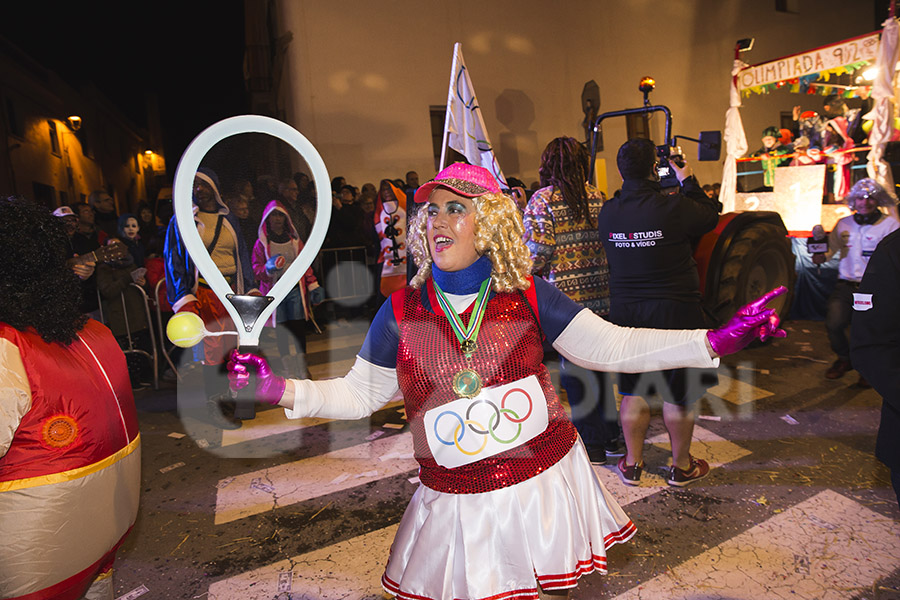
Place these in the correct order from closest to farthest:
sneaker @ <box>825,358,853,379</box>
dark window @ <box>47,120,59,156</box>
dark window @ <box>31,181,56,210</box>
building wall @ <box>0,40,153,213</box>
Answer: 1. sneaker @ <box>825,358,853,379</box>
2. building wall @ <box>0,40,153,213</box>
3. dark window @ <box>31,181,56,210</box>
4. dark window @ <box>47,120,59,156</box>

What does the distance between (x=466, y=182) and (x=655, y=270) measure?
173cm

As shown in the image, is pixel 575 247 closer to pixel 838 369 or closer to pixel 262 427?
pixel 262 427

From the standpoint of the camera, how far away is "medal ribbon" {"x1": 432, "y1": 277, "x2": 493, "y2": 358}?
5.98ft

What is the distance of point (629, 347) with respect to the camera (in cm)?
180

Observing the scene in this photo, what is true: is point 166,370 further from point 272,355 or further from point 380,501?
point 380,501

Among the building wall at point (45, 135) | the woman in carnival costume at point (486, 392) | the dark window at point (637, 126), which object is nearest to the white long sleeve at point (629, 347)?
the woman in carnival costume at point (486, 392)

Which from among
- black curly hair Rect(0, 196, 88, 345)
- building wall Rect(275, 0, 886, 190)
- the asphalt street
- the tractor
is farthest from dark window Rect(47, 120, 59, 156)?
black curly hair Rect(0, 196, 88, 345)

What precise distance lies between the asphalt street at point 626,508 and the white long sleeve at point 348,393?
125 cm

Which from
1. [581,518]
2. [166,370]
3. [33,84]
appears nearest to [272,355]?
[166,370]

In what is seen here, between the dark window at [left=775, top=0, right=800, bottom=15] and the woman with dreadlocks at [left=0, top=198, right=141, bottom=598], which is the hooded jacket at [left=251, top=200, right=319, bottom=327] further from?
the dark window at [left=775, top=0, right=800, bottom=15]

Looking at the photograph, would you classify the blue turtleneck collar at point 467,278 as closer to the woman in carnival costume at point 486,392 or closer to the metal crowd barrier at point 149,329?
the woman in carnival costume at point 486,392

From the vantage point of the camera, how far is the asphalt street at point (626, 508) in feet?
8.77

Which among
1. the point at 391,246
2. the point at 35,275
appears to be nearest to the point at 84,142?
the point at 391,246

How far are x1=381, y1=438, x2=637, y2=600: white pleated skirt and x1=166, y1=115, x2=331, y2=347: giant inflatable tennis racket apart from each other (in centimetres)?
81
